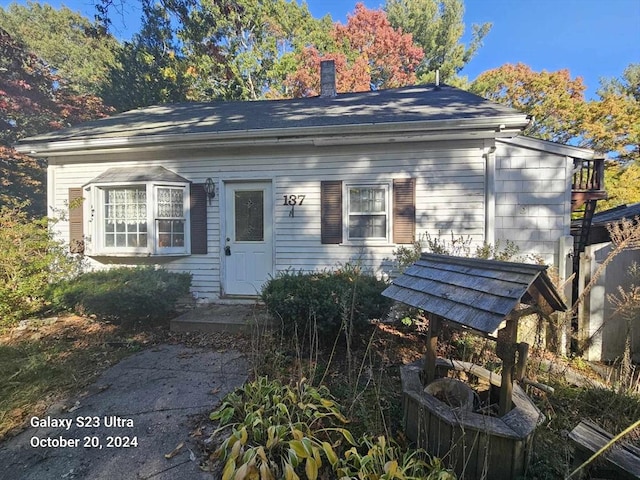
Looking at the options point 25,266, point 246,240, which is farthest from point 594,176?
point 25,266

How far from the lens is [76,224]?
643 cm

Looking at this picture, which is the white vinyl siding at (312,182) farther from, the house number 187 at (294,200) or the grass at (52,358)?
the grass at (52,358)

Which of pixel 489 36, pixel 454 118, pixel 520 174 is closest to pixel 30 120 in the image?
pixel 454 118

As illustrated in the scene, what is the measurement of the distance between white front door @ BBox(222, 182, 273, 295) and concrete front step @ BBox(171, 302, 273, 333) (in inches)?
29.9

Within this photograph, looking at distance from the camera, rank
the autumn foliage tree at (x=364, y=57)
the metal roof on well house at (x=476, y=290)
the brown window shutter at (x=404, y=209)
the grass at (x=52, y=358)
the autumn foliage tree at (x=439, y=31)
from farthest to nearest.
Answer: the autumn foliage tree at (x=439, y=31)
the autumn foliage tree at (x=364, y=57)
the brown window shutter at (x=404, y=209)
the grass at (x=52, y=358)
the metal roof on well house at (x=476, y=290)

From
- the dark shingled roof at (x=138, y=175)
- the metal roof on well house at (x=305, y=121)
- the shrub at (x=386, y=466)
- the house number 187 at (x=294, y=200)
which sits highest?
the metal roof on well house at (x=305, y=121)

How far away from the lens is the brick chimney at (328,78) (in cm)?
843

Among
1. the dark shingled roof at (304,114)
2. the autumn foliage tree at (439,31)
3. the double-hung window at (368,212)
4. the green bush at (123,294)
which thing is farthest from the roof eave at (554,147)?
the autumn foliage tree at (439,31)

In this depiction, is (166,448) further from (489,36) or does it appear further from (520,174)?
(489,36)

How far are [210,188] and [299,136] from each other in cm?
204

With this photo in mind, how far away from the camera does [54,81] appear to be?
1527cm

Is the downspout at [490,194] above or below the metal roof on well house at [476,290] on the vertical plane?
above

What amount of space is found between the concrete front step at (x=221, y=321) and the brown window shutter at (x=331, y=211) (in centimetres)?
182

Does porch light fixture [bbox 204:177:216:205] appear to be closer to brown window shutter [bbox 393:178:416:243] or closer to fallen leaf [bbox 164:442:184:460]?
brown window shutter [bbox 393:178:416:243]
